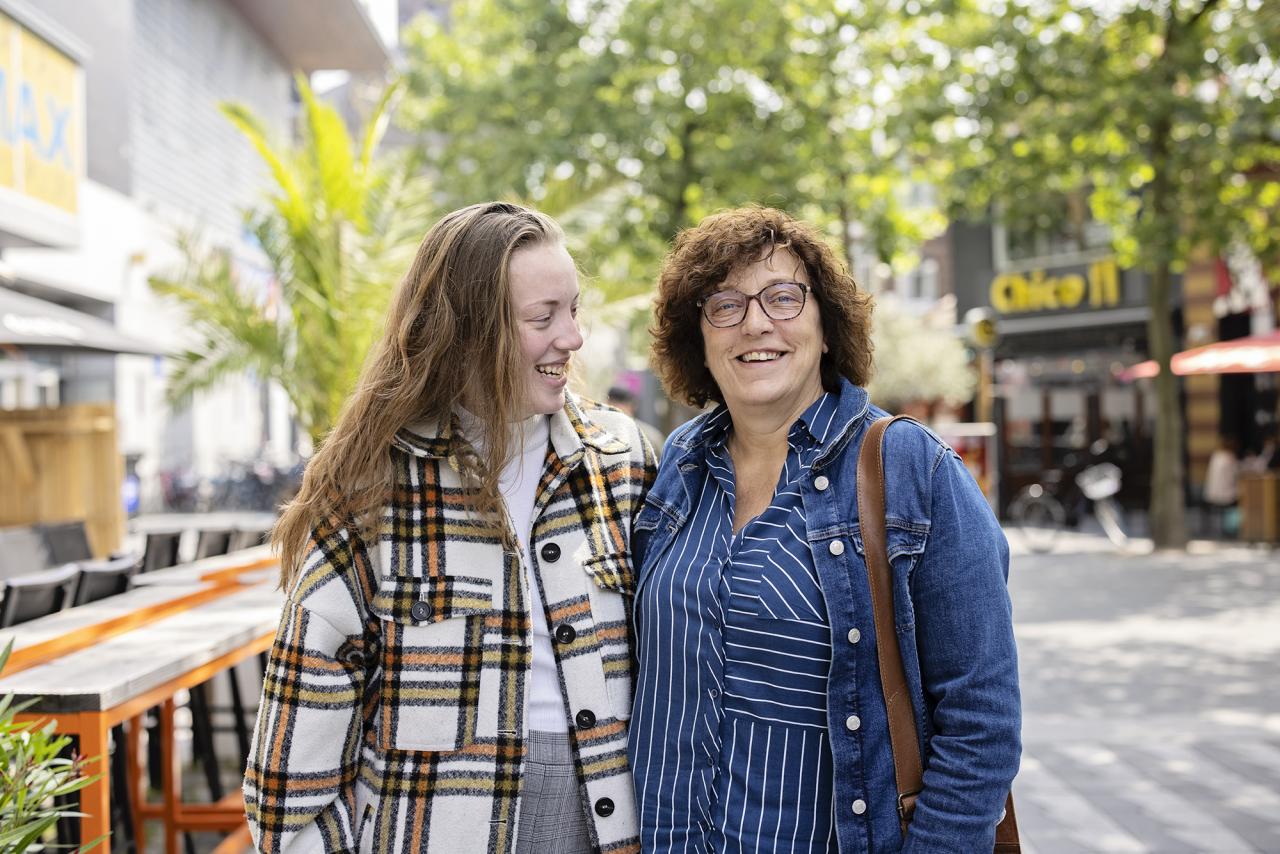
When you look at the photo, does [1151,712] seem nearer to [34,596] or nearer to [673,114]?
[34,596]

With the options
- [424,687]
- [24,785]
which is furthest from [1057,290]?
[24,785]

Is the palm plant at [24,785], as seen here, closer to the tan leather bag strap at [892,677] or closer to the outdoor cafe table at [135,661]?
the outdoor cafe table at [135,661]

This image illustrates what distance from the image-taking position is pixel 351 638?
199 centimetres

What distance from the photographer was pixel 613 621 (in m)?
2.16

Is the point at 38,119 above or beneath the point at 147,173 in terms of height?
beneath

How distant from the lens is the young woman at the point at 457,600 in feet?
6.48

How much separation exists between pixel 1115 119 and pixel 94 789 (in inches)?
510

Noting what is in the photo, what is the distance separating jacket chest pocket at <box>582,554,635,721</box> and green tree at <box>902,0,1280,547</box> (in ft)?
38.9

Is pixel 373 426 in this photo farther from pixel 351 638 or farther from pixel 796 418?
pixel 796 418

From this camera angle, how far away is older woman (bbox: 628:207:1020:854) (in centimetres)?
188

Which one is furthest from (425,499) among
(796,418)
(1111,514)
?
(1111,514)

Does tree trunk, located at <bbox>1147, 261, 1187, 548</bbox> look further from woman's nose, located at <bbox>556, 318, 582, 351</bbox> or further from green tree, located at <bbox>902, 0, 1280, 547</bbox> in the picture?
woman's nose, located at <bbox>556, 318, 582, 351</bbox>

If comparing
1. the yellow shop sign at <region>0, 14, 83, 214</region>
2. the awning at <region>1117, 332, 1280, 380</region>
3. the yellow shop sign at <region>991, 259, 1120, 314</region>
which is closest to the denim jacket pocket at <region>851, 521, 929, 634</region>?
the yellow shop sign at <region>0, 14, 83, 214</region>

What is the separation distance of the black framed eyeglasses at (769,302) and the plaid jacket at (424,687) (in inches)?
18.1
